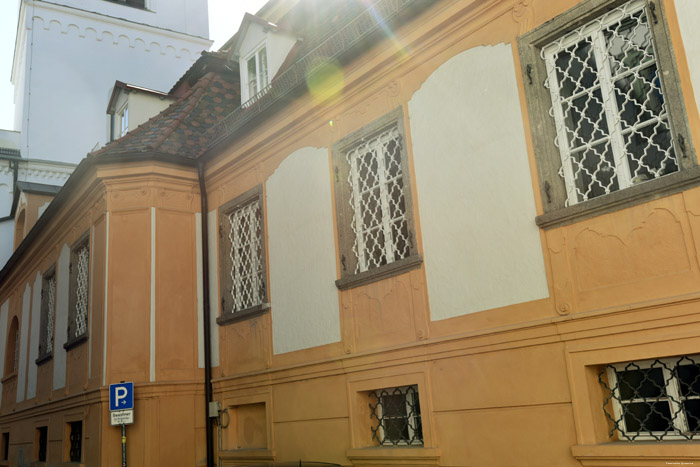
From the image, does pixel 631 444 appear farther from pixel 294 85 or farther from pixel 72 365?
pixel 72 365

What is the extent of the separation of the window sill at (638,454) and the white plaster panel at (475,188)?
150 centimetres

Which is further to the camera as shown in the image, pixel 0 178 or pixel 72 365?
pixel 0 178

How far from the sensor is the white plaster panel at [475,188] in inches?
292

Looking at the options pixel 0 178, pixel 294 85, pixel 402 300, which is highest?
pixel 0 178

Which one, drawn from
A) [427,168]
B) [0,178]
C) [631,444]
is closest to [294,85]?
[427,168]

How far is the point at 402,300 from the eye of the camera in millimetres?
8742

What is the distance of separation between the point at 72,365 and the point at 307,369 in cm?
621

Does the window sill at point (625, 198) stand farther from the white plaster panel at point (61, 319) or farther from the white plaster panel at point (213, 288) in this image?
the white plaster panel at point (61, 319)

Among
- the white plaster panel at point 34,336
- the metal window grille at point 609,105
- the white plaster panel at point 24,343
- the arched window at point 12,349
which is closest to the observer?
the metal window grille at point 609,105

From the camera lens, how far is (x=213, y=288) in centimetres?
1265

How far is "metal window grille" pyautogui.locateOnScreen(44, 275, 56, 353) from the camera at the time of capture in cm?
1661

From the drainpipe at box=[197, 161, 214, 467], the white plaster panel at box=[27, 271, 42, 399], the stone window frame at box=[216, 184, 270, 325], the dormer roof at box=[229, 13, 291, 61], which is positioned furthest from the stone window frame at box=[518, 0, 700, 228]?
the white plaster panel at box=[27, 271, 42, 399]

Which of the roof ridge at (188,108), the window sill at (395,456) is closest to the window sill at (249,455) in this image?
the window sill at (395,456)

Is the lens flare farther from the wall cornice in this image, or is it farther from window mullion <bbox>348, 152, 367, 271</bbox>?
the wall cornice
